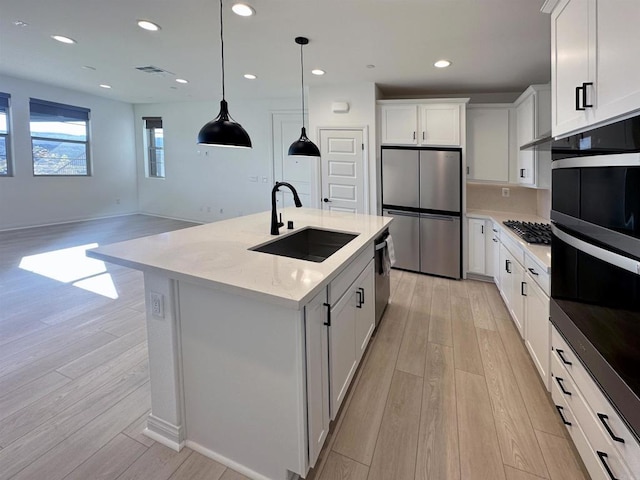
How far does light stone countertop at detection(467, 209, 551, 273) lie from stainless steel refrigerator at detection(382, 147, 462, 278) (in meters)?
0.35

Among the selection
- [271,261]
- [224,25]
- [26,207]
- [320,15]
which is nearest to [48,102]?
[26,207]

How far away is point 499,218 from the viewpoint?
4043 mm

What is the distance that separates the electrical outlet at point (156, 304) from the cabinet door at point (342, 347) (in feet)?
2.69

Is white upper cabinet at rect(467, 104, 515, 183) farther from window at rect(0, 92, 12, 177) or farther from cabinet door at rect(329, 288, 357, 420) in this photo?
window at rect(0, 92, 12, 177)

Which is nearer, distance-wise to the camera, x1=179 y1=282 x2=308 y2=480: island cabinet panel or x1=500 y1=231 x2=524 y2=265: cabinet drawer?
x1=179 y1=282 x2=308 y2=480: island cabinet panel

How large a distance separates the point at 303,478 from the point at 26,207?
794cm

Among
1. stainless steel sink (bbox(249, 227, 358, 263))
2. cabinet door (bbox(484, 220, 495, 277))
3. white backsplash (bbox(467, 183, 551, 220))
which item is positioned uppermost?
white backsplash (bbox(467, 183, 551, 220))

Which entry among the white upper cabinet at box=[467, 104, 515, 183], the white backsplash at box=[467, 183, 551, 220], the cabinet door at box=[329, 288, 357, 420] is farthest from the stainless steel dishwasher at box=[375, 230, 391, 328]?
the white backsplash at box=[467, 183, 551, 220]

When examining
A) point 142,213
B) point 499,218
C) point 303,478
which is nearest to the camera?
point 303,478

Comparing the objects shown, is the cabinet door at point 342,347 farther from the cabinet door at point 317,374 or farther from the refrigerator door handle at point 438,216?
the refrigerator door handle at point 438,216

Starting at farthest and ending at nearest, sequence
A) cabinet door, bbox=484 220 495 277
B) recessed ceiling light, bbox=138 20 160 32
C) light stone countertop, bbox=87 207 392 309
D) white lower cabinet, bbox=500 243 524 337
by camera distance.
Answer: cabinet door, bbox=484 220 495 277 < recessed ceiling light, bbox=138 20 160 32 < white lower cabinet, bbox=500 243 524 337 < light stone countertop, bbox=87 207 392 309

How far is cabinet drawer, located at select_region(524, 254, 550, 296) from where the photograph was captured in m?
2.01

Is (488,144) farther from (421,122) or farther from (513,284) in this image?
(513,284)

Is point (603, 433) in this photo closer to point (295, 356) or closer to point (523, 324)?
point (295, 356)
